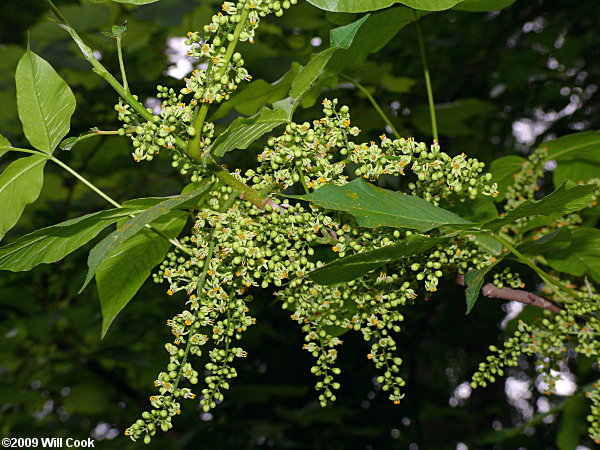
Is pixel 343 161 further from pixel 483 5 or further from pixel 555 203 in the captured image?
pixel 483 5

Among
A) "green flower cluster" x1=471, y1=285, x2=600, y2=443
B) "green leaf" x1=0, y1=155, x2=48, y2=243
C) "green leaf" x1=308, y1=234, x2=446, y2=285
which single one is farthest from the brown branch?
"green leaf" x1=0, y1=155, x2=48, y2=243

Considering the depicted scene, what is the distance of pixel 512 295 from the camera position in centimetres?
170

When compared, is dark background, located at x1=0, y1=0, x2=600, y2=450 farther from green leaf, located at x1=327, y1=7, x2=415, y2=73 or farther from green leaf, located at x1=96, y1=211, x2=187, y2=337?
green leaf, located at x1=96, y1=211, x2=187, y2=337

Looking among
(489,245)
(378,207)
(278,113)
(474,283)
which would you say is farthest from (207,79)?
(489,245)

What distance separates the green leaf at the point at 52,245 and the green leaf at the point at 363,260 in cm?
47

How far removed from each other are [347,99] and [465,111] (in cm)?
76

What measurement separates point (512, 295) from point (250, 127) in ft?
3.09

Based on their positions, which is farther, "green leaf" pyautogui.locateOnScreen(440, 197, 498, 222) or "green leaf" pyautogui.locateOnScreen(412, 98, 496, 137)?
"green leaf" pyautogui.locateOnScreen(412, 98, 496, 137)

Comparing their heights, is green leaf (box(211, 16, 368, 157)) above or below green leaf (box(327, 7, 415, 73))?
above

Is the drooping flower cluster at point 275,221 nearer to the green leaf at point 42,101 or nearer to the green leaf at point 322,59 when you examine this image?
the green leaf at point 322,59

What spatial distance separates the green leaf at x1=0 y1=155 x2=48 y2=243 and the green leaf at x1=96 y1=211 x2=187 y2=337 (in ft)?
0.80

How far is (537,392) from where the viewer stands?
374 inches

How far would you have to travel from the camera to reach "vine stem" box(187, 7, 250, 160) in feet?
3.81

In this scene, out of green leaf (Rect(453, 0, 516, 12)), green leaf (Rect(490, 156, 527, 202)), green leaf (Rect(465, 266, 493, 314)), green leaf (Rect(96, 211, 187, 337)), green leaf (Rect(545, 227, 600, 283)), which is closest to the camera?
green leaf (Rect(465, 266, 493, 314))
